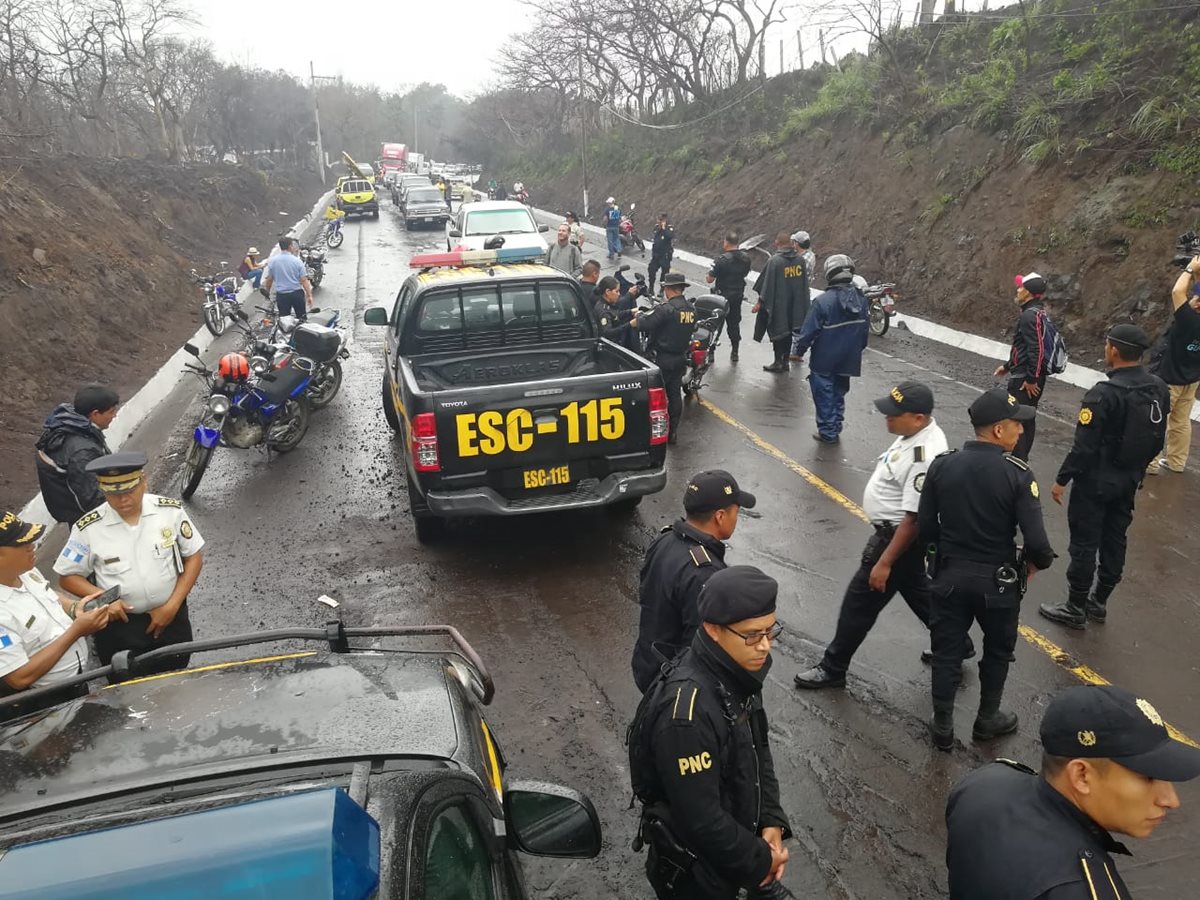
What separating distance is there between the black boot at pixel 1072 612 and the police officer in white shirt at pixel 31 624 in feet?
17.4

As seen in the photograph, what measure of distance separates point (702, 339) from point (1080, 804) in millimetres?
8634

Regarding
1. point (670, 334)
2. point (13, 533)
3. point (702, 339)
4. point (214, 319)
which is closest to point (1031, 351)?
point (670, 334)

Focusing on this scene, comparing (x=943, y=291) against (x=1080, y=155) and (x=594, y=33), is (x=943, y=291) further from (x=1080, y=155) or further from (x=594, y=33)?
(x=594, y=33)

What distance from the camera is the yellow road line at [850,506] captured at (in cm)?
484

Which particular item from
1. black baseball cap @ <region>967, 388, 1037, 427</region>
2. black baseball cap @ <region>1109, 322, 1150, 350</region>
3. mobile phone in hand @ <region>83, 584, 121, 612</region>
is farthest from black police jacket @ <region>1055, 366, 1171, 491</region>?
mobile phone in hand @ <region>83, 584, 121, 612</region>

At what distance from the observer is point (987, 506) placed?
383 cm

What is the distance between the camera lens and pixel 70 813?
6.57 feet

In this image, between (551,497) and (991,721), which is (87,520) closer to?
(551,497)

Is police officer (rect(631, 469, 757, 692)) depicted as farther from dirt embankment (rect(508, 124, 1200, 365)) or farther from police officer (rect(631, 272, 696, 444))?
dirt embankment (rect(508, 124, 1200, 365))

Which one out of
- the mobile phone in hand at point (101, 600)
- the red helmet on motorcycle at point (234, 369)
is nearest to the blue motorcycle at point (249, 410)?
the red helmet on motorcycle at point (234, 369)

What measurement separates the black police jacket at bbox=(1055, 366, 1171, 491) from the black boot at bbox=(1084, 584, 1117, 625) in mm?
719

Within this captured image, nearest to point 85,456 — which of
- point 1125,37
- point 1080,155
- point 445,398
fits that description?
point 445,398

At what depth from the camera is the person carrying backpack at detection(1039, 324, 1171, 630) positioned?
16.4 feet

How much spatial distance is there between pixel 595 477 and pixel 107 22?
3405 cm
